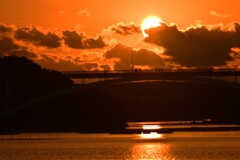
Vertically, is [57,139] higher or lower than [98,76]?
lower

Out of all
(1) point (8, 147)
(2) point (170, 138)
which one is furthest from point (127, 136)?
(1) point (8, 147)

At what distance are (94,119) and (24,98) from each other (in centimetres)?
1818

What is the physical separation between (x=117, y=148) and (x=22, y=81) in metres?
33.5

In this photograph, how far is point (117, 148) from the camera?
131m

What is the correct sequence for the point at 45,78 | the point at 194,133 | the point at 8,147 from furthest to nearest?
the point at 194,133 < the point at 45,78 < the point at 8,147

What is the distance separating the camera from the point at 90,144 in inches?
5522

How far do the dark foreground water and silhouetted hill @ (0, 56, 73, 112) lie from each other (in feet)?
20.7

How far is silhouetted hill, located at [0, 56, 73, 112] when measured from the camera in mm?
148250

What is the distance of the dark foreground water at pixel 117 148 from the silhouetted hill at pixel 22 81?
6319 mm

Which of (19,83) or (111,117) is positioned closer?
(19,83)

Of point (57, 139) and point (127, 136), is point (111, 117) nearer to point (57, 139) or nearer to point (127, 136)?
point (127, 136)

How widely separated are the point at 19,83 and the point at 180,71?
2940 cm

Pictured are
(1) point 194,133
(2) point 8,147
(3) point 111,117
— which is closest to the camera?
(2) point 8,147

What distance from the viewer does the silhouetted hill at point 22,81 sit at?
14825cm
